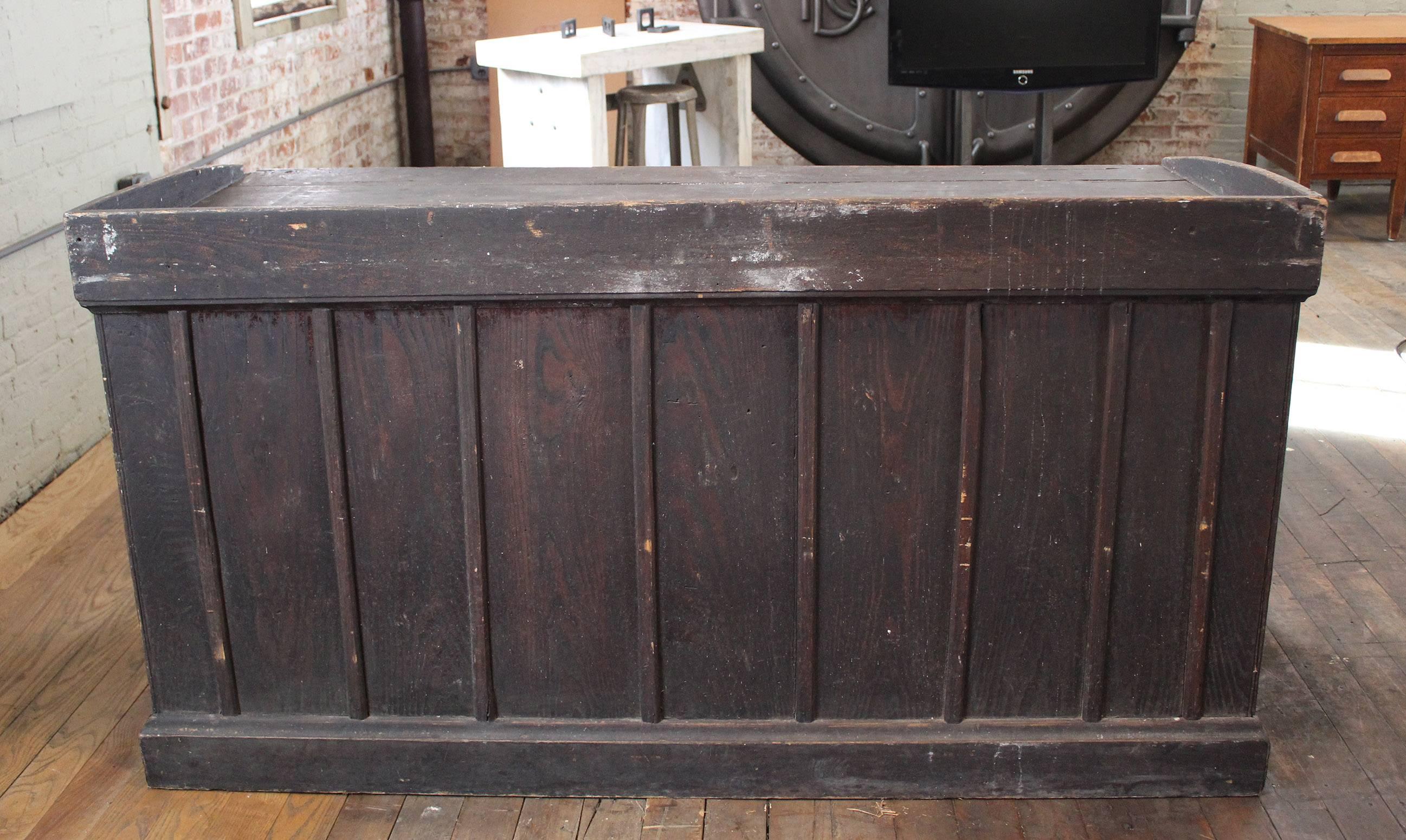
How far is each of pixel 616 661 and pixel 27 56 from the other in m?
2.28

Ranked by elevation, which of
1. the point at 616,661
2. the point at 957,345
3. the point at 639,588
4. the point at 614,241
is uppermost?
the point at 614,241

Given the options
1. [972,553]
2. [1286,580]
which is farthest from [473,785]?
[1286,580]

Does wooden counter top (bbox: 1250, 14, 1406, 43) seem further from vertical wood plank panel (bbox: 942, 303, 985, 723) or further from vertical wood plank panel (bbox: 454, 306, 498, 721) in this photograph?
vertical wood plank panel (bbox: 454, 306, 498, 721)

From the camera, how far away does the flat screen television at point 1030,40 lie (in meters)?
5.02

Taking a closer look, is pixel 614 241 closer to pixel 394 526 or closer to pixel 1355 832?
pixel 394 526

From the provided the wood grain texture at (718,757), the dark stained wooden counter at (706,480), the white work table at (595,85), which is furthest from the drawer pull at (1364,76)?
the wood grain texture at (718,757)

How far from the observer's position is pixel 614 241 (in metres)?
1.78

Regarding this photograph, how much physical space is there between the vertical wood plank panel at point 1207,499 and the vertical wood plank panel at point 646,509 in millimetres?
767

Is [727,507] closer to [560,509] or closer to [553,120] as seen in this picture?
[560,509]

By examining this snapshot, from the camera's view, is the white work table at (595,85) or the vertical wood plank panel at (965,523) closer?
the vertical wood plank panel at (965,523)

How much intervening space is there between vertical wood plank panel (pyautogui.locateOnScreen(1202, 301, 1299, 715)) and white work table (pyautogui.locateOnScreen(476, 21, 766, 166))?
2837 millimetres

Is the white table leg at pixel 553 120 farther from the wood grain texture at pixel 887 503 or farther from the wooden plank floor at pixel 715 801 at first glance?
the wood grain texture at pixel 887 503

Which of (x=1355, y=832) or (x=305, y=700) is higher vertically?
(x=305, y=700)

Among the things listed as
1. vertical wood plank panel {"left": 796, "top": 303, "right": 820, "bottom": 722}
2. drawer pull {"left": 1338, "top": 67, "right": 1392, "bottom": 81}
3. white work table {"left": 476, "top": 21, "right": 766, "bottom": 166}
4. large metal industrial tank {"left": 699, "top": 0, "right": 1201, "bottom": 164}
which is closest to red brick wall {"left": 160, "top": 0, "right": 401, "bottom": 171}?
white work table {"left": 476, "top": 21, "right": 766, "bottom": 166}
